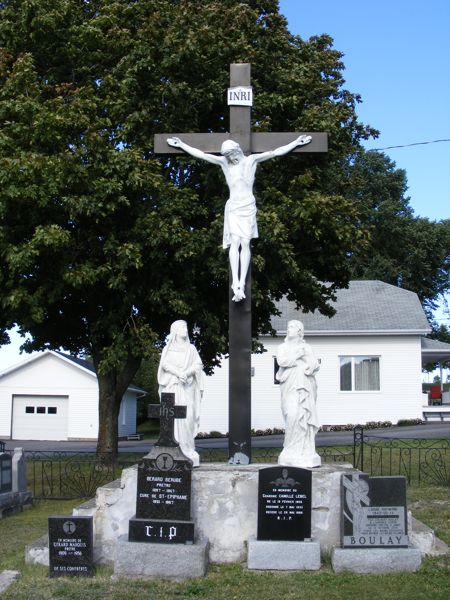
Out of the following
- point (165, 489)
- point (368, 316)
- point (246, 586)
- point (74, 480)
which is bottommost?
point (246, 586)

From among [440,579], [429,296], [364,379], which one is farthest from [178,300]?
[429,296]

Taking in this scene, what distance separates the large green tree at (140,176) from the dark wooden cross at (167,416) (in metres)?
5.45

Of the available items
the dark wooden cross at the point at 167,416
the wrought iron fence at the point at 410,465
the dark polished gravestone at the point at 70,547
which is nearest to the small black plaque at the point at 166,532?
the dark polished gravestone at the point at 70,547

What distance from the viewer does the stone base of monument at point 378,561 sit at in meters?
7.39

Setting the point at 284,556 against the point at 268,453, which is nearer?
the point at 284,556

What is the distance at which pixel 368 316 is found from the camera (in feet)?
98.1

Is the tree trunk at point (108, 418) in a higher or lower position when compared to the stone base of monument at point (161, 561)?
higher

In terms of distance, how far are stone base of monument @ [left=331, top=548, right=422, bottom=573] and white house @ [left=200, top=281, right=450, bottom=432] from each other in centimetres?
2117

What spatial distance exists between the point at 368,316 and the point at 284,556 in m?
23.1

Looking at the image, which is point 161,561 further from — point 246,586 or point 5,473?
point 5,473

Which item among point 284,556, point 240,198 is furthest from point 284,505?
point 240,198

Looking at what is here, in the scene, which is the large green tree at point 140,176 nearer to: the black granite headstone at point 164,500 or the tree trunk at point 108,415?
the tree trunk at point 108,415

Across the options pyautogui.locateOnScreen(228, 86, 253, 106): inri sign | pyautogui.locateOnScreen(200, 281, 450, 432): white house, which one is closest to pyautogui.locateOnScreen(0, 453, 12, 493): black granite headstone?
pyautogui.locateOnScreen(228, 86, 253, 106): inri sign

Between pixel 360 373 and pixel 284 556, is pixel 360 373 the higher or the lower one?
the higher one
